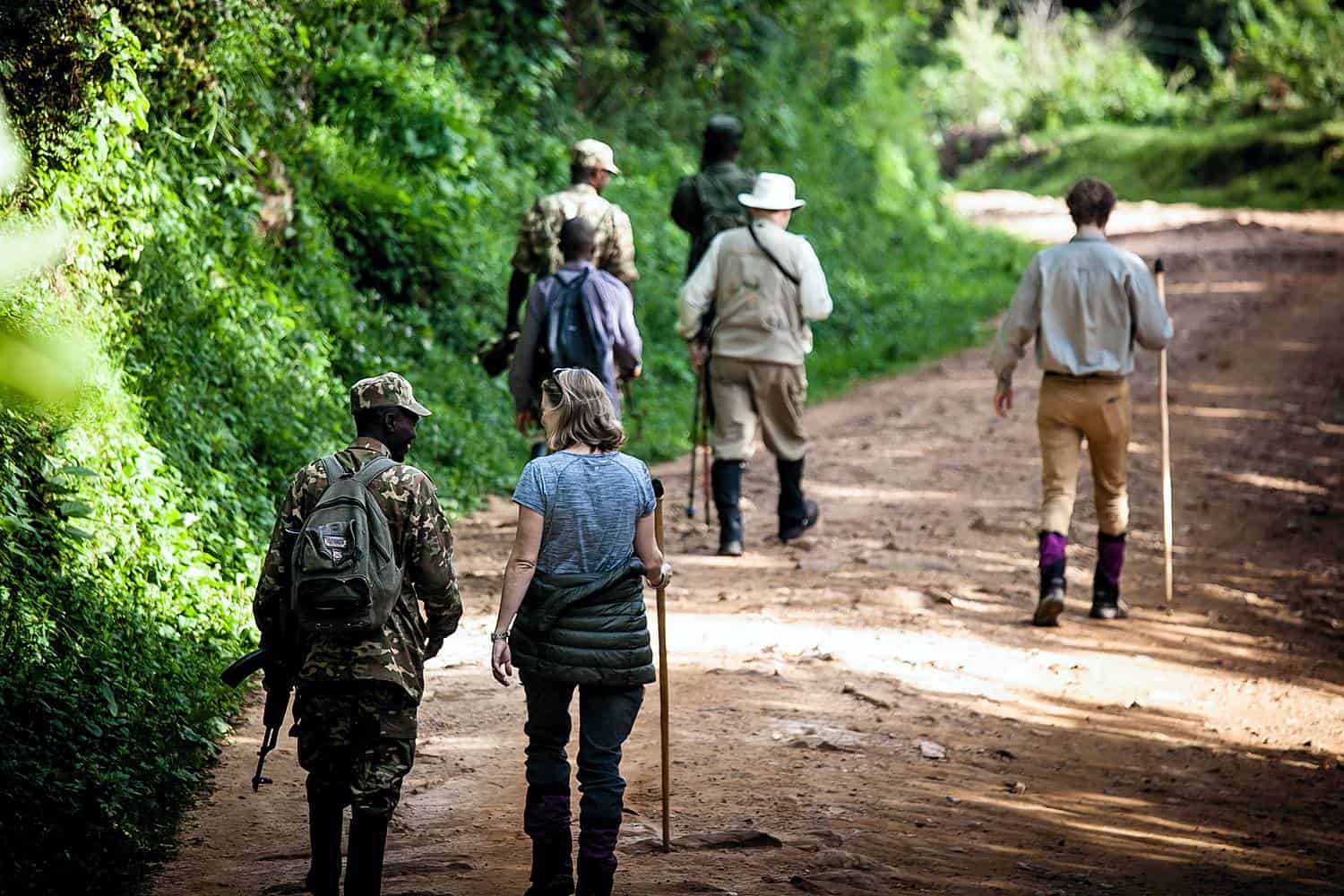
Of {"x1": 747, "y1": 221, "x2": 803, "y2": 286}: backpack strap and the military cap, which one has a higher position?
the military cap

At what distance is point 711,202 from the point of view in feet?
30.7

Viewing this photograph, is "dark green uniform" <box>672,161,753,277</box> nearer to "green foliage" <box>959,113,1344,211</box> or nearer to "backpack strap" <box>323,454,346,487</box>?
"backpack strap" <box>323,454,346,487</box>

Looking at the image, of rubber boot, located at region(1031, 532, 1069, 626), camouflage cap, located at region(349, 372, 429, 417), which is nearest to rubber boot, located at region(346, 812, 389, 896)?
camouflage cap, located at region(349, 372, 429, 417)

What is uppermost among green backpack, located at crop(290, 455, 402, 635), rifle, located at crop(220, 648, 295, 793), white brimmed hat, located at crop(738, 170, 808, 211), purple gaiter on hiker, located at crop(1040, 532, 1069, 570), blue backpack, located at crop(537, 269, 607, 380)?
white brimmed hat, located at crop(738, 170, 808, 211)

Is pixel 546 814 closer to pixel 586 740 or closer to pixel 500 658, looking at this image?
pixel 586 740

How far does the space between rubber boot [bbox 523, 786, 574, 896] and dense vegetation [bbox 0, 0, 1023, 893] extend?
1.34 m

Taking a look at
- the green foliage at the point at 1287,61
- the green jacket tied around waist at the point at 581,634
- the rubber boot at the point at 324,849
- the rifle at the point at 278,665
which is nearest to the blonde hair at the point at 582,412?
the green jacket tied around waist at the point at 581,634

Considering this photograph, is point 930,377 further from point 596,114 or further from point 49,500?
A: point 49,500

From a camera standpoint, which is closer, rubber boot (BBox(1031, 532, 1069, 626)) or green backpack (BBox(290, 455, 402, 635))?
green backpack (BBox(290, 455, 402, 635))

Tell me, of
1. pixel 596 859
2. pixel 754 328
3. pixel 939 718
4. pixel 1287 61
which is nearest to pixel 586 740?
pixel 596 859

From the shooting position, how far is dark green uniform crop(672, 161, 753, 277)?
30.7ft

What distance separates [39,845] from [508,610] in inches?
63.7

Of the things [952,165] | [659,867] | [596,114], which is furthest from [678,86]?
[952,165]

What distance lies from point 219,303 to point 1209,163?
28.7m
